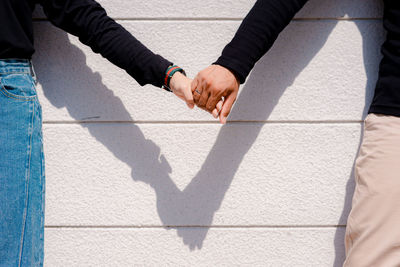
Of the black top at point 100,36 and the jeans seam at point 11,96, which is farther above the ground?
the black top at point 100,36

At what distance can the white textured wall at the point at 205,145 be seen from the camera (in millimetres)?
1277

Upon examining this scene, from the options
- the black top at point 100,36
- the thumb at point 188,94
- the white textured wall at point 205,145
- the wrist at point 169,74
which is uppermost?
the black top at point 100,36

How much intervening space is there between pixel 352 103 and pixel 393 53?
266 mm

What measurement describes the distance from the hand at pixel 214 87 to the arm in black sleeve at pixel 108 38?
115 millimetres

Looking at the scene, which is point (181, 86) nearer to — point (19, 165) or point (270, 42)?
point (270, 42)

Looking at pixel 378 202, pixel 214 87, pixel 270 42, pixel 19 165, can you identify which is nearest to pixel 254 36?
pixel 270 42

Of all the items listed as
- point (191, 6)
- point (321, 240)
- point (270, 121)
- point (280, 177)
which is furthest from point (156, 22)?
point (321, 240)

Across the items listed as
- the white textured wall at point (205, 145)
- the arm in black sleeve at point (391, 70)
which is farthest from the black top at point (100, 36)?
the arm in black sleeve at point (391, 70)

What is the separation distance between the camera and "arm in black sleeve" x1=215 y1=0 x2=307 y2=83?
102 cm

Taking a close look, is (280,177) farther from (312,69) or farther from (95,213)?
(95,213)

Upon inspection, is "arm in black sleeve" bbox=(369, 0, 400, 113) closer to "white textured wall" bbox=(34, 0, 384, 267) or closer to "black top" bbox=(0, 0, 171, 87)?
"white textured wall" bbox=(34, 0, 384, 267)

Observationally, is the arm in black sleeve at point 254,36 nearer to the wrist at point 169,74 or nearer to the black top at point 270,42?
the black top at point 270,42

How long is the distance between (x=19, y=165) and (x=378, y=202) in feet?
3.47

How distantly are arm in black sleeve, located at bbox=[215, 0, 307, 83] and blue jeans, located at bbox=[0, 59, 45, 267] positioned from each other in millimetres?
558
